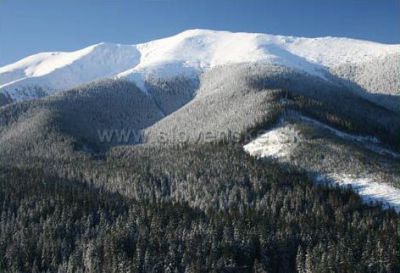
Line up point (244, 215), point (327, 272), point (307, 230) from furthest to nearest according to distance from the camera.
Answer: point (244, 215) < point (307, 230) < point (327, 272)

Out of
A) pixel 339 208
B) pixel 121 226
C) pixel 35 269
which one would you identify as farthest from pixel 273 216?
pixel 35 269

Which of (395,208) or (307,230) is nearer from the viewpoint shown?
(307,230)

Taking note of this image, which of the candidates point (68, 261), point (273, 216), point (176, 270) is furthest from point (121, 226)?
point (273, 216)

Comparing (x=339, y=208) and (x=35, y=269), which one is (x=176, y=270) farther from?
(x=339, y=208)

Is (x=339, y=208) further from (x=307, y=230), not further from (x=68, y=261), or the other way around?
(x=68, y=261)

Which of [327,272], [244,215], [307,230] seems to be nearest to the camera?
[327,272]

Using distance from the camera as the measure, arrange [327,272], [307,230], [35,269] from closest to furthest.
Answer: [327,272], [35,269], [307,230]

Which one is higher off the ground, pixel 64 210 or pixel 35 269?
pixel 64 210

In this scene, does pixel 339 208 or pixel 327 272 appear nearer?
pixel 327 272

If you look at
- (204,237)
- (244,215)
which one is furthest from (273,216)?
(204,237)
